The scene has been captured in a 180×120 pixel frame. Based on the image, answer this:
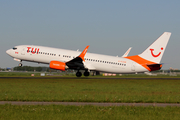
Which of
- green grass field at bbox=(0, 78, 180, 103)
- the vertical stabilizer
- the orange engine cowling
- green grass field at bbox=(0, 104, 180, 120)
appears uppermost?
the vertical stabilizer

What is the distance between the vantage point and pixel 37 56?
49.1m

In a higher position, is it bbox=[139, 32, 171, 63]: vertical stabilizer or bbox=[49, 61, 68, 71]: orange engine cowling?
bbox=[139, 32, 171, 63]: vertical stabilizer

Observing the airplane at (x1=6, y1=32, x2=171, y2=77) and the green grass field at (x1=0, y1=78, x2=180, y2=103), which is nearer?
the green grass field at (x1=0, y1=78, x2=180, y2=103)

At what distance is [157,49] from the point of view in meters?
51.5

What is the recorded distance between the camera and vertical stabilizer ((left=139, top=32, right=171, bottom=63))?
168 feet

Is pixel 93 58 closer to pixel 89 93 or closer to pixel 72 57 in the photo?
pixel 72 57

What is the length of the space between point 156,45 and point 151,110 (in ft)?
129

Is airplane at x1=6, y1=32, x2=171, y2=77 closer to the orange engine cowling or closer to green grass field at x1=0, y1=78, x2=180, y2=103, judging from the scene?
the orange engine cowling

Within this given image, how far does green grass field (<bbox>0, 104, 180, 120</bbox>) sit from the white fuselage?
35.2 m

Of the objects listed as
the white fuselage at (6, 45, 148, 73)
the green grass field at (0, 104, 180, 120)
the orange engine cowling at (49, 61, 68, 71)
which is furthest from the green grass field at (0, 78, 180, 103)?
the white fuselage at (6, 45, 148, 73)

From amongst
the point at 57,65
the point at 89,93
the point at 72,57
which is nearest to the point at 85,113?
the point at 89,93

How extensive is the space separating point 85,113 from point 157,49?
4134 cm

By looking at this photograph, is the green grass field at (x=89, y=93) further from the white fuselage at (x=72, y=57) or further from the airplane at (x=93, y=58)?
the white fuselage at (x=72, y=57)

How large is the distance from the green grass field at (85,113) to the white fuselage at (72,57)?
116 ft
